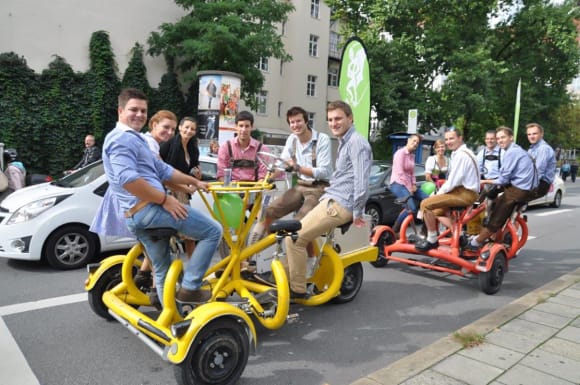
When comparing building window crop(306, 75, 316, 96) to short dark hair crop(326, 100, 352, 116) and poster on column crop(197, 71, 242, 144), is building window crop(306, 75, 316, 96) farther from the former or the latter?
short dark hair crop(326, 100, 352, 116)

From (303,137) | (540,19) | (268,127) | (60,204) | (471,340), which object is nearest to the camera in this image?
(471,340)

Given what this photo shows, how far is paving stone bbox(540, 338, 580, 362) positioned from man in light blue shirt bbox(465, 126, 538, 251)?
2.25 m

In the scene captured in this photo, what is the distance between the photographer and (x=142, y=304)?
3.82 m

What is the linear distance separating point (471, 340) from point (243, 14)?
19460 mm

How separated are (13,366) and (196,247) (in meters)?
1.60

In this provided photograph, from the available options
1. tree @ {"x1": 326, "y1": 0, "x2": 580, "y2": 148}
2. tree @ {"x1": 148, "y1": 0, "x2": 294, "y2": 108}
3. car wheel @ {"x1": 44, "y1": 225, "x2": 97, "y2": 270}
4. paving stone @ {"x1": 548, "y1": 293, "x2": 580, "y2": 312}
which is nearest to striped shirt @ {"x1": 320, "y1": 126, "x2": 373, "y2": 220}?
paving stone @ {"x1": 548, "y1": 293, "x2": 580, "y2": 312}

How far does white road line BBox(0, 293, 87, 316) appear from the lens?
436 cm

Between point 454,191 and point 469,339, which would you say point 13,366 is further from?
point 454,191

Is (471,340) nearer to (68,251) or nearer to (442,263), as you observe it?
(442,263)

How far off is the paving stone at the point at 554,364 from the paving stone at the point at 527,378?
0.22 ft

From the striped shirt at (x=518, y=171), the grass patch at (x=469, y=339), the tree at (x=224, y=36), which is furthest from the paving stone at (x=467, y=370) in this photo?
the tree at (x=224, y=36)

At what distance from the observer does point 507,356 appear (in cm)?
351

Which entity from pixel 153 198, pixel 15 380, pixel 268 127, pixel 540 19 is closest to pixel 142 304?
pixel 15 380

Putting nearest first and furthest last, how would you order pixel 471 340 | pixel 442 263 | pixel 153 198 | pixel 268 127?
pixel 153 198 < pixel 471 340 < pixel 442 263 < pixel 268 127
